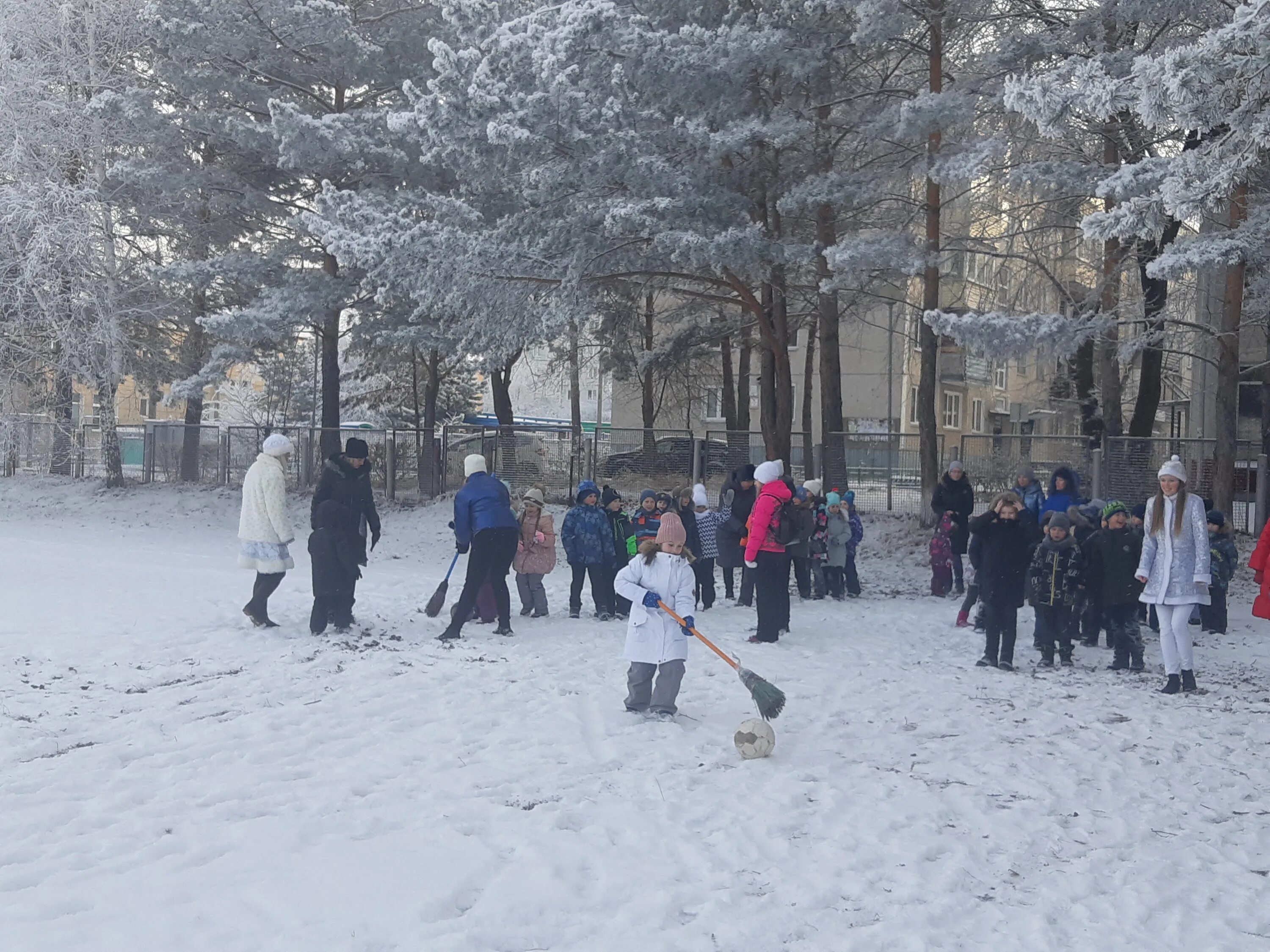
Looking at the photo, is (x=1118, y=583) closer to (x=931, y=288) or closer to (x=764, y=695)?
(x=764, y=695)

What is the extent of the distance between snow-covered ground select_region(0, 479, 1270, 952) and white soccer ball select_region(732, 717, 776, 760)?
0.36 feet

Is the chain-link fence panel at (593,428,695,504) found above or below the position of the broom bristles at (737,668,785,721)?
above

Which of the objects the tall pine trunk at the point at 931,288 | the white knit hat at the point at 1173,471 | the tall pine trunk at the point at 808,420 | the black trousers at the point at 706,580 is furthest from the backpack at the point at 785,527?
the tall pine trunk at the point at 808,420

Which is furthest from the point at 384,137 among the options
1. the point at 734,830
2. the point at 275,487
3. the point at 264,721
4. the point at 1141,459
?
the point at 734,830

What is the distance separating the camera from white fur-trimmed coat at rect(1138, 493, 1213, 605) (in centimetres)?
993

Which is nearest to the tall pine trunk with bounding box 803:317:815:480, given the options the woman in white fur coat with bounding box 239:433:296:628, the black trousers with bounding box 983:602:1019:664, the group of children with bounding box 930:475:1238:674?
the group of children with bounding box 930:475:1238:674

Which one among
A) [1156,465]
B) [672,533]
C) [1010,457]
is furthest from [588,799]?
[1010,457]

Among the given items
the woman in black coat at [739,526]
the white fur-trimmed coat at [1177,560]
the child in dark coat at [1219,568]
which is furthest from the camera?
the woman in black coat at [739,526]

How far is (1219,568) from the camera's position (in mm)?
13586

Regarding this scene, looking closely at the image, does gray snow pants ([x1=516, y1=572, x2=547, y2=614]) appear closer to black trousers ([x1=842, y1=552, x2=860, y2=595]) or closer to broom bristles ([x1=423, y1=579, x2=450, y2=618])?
broom bristles ([x1=423, y1=579, x2=450, y2=618])

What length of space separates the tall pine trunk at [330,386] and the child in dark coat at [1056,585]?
18501mm

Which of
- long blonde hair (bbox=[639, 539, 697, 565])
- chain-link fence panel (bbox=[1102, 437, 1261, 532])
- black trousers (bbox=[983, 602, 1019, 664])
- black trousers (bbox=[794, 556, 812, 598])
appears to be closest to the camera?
long blonde hair (bbox=[639, 539, 697, 565])

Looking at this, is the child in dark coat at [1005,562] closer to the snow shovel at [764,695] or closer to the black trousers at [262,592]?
the snow shovel at [764,695]

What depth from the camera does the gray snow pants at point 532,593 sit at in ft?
45.3
